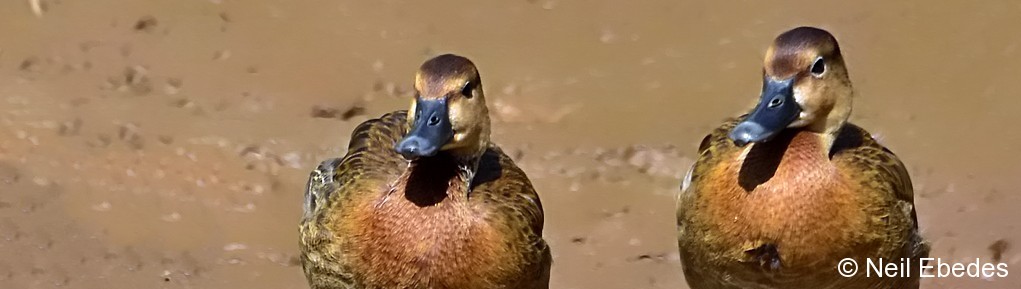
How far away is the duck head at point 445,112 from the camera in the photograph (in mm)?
4723

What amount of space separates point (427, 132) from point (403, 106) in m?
2.89

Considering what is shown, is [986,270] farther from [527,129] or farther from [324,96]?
[324,96]

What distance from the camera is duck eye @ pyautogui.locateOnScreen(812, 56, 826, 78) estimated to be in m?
5.05

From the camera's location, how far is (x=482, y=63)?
309 inches

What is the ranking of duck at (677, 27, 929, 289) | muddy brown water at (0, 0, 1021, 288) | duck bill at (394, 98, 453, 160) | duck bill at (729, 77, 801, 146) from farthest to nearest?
muddy brown water at (0, 0, 1021, 288), duck at (677, 27, 929, 289), duck bill at (729, 77, 801, 146), duck bill at (394, 98, 453, 160)

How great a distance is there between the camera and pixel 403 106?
7609mm

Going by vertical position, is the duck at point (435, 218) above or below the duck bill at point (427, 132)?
below

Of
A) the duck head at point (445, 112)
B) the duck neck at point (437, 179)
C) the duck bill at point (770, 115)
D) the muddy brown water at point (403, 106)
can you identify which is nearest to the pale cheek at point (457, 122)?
the duck head at point (445, 112)

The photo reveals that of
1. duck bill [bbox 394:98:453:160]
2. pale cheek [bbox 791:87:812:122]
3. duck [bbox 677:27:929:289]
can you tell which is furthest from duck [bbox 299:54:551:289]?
pale cheek [bbox 791:87:812:122]

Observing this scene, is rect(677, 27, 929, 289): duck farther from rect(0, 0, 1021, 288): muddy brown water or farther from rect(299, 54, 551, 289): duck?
rect(0, 0, 1021, 288): muddy brown water

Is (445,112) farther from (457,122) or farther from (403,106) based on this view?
(403,106)

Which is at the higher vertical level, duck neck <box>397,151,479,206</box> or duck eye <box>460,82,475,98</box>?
duck eye <box>460,82,475,98</box>

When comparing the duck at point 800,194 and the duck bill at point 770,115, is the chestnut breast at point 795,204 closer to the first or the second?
the duck at point 800,194

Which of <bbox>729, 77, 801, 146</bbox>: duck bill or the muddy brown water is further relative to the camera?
the muddy brown water
